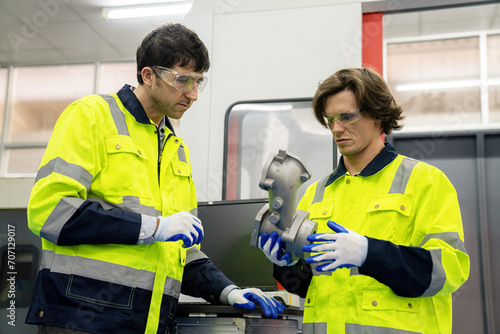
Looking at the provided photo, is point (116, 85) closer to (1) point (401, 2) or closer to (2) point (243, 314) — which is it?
(1) point (401, 2)

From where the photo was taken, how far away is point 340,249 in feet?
5.46

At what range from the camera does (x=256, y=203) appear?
2914 millimetres

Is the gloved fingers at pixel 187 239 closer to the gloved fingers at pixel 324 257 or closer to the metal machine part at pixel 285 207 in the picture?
the metal machine part at pixel 285 207

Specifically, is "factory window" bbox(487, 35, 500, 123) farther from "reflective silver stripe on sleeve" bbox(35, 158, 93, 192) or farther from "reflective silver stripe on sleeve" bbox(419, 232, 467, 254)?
"reflective silver stripe on sleeve" bbox(35, 158, 93, 192)

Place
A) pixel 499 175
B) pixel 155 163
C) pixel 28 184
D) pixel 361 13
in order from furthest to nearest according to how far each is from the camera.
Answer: pixel 499 175 → pixel 361 13 → pixel 28 184 → pixel 155 163

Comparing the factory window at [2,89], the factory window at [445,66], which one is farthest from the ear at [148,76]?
the factory window at [2,89]

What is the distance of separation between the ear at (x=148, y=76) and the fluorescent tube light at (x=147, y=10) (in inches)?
151

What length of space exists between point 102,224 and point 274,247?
59cm

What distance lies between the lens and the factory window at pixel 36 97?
27.5 feet

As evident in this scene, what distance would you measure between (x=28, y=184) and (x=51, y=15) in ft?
12.6

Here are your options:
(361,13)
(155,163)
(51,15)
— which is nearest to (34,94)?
(51,15)

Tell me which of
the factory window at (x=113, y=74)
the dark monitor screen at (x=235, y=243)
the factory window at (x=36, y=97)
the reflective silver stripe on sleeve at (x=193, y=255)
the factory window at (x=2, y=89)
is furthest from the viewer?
the factory window at (x=2, y=89)

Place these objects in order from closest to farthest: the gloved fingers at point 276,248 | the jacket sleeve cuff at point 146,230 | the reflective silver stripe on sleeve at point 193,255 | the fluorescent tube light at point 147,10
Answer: the jacket sleeve cuff at point 146,230 < the gloved fingers at point 276,248 < the reflective silver stripe on sleeve at point 193,255 < the fluorescent tube light at point 147,10

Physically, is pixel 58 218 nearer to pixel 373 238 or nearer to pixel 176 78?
pixel 176 78
